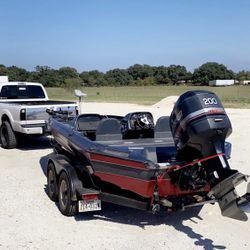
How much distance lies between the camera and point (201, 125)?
464 centimetres

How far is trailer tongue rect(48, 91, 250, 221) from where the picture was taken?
464 centimetres

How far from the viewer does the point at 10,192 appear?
23.9 ft

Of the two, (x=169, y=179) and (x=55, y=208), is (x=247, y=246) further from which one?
(x=55, y=208)

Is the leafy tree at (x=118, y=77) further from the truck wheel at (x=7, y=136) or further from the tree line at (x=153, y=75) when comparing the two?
the truck wheel at (x=7, y=136)

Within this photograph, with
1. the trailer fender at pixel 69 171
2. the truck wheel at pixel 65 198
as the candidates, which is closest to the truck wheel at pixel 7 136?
the trailer fender at pixel 69 171

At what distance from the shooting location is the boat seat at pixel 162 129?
6527mm

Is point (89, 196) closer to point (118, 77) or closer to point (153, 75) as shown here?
point (118, 77)

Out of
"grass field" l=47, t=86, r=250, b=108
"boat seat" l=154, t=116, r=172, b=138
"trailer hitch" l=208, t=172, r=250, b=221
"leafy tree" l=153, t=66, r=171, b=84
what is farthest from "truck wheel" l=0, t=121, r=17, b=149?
"leafy tree" l=153, t=66, r=171, b=84

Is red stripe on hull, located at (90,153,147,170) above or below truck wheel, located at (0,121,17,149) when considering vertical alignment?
above

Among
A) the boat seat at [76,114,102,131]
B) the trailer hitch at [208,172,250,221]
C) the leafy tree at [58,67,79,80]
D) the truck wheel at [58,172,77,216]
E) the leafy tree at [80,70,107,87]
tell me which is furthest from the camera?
the leafy tree at [80,70,107,87]

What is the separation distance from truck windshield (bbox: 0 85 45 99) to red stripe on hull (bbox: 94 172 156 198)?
844cm

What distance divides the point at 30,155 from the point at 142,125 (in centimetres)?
490

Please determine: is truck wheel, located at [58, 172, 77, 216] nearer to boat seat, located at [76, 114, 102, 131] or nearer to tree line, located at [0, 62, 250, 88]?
boat seat, located at [76, 114, 102, 131]

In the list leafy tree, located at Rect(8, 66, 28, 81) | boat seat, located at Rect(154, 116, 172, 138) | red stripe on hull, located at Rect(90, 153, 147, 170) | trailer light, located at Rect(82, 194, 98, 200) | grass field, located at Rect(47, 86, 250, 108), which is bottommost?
grass field, located at Rect(47, 86, 250, 108)
